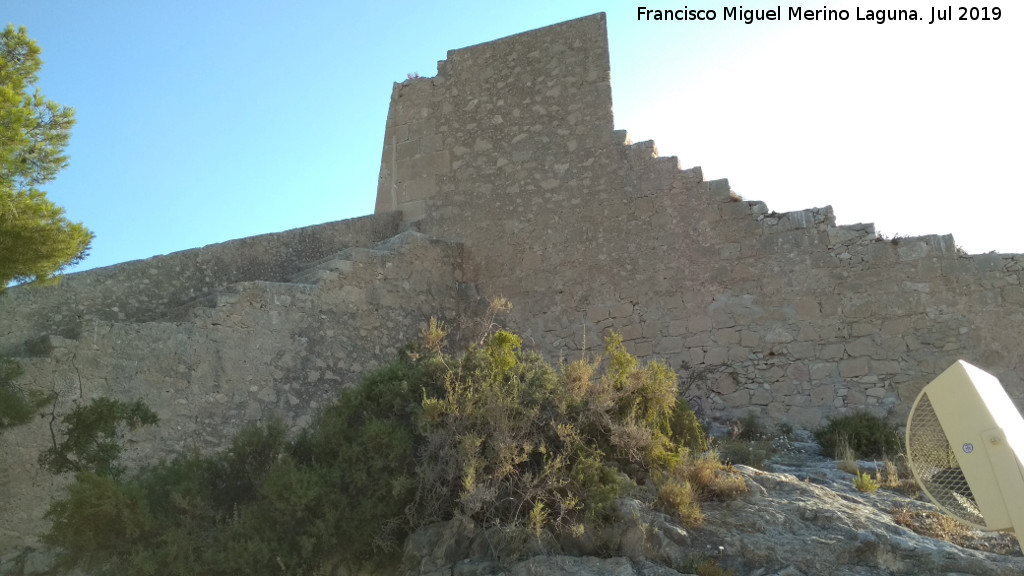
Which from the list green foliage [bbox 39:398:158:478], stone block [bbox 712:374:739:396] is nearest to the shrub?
stone block [bbox 712:374:739:396]

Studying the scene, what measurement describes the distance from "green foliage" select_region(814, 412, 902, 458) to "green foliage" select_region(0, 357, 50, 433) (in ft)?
20.7

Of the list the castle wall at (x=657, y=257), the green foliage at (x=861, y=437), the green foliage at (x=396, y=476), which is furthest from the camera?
the castle wall at (x=657, y=257)

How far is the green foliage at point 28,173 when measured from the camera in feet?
23.1

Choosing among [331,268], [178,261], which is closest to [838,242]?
[331,268]

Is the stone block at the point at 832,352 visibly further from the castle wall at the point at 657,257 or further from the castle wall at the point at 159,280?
the castle wall at the point at 159,280

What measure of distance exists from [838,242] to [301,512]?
19.7 ft

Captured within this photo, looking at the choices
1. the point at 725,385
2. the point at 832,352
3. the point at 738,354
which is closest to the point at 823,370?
the point at 832,352

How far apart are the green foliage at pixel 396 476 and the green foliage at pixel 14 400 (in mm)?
1086

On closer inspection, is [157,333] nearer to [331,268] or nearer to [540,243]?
[331,268]

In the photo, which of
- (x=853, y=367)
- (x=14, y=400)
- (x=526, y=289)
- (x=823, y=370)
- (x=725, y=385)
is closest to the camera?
(x=14, y=400)

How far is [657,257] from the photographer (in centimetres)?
977

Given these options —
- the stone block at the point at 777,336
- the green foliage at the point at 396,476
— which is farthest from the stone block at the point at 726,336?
the green foliage at the point at 396,476

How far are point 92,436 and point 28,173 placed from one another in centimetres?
259

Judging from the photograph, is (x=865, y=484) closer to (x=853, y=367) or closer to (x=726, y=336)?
(x=853, y=367)
